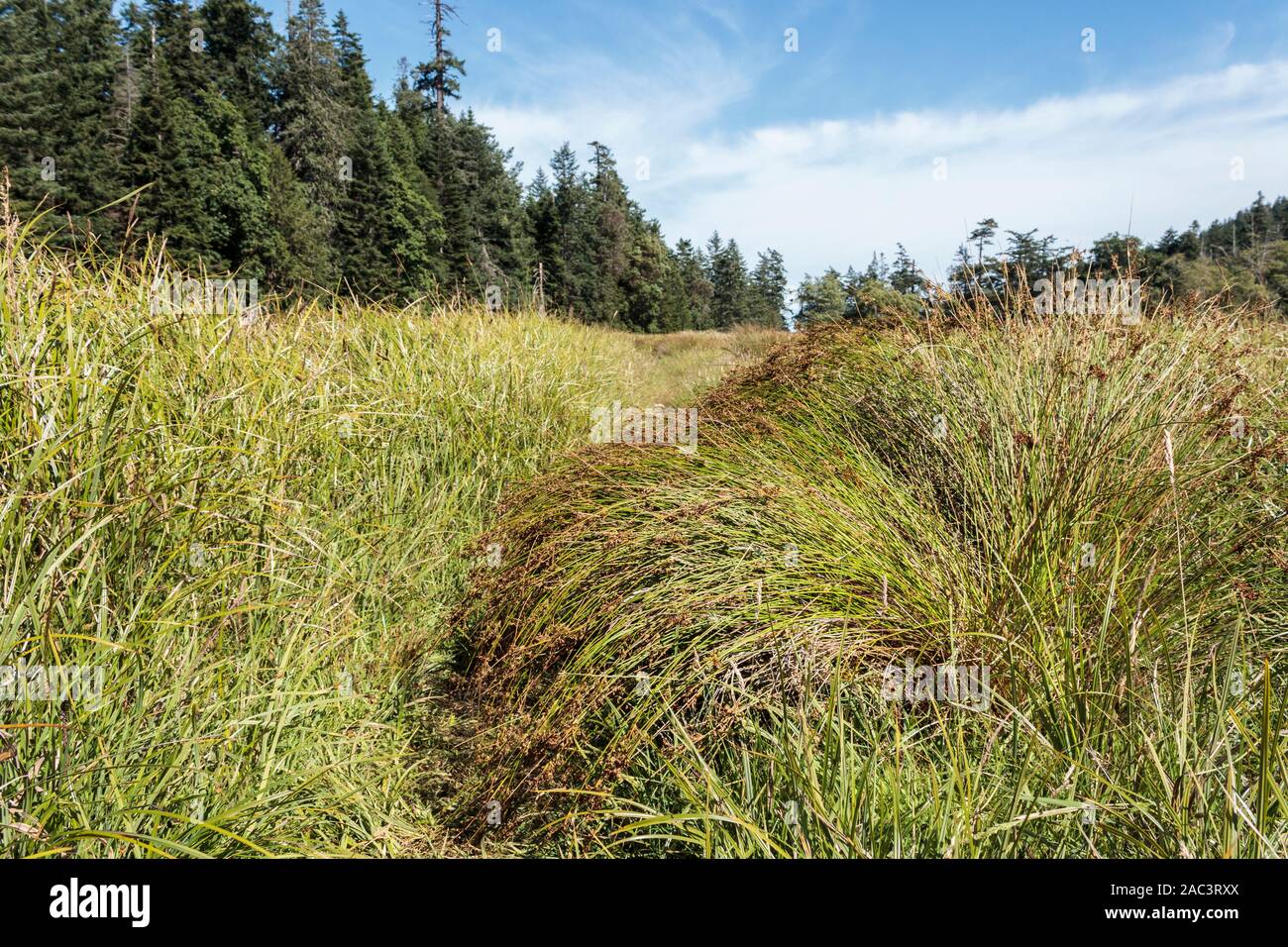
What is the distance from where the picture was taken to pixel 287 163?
32031 millimetres

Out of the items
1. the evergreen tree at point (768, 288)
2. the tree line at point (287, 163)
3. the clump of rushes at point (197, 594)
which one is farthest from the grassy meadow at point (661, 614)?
the evergreen tree at point (768, 288)

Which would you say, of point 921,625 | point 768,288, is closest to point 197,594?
point 921,625

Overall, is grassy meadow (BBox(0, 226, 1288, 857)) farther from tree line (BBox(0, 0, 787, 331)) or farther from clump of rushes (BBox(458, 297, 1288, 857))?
tree line (BBox(0, 0, 787, 331))

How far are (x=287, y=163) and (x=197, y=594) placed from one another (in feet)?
126

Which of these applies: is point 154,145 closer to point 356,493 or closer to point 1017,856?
point 356,493

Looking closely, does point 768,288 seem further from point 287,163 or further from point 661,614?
point 661,614

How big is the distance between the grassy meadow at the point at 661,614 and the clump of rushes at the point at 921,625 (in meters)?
0.02

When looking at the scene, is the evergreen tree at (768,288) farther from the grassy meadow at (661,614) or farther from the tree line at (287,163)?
the grassy meadow at (661,614)

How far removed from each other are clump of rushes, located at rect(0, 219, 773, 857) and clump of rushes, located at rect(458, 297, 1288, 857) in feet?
1.42

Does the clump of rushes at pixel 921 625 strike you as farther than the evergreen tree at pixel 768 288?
No

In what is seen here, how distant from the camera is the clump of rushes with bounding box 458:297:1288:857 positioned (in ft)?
4.46

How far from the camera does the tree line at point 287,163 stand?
26281 millimetres
